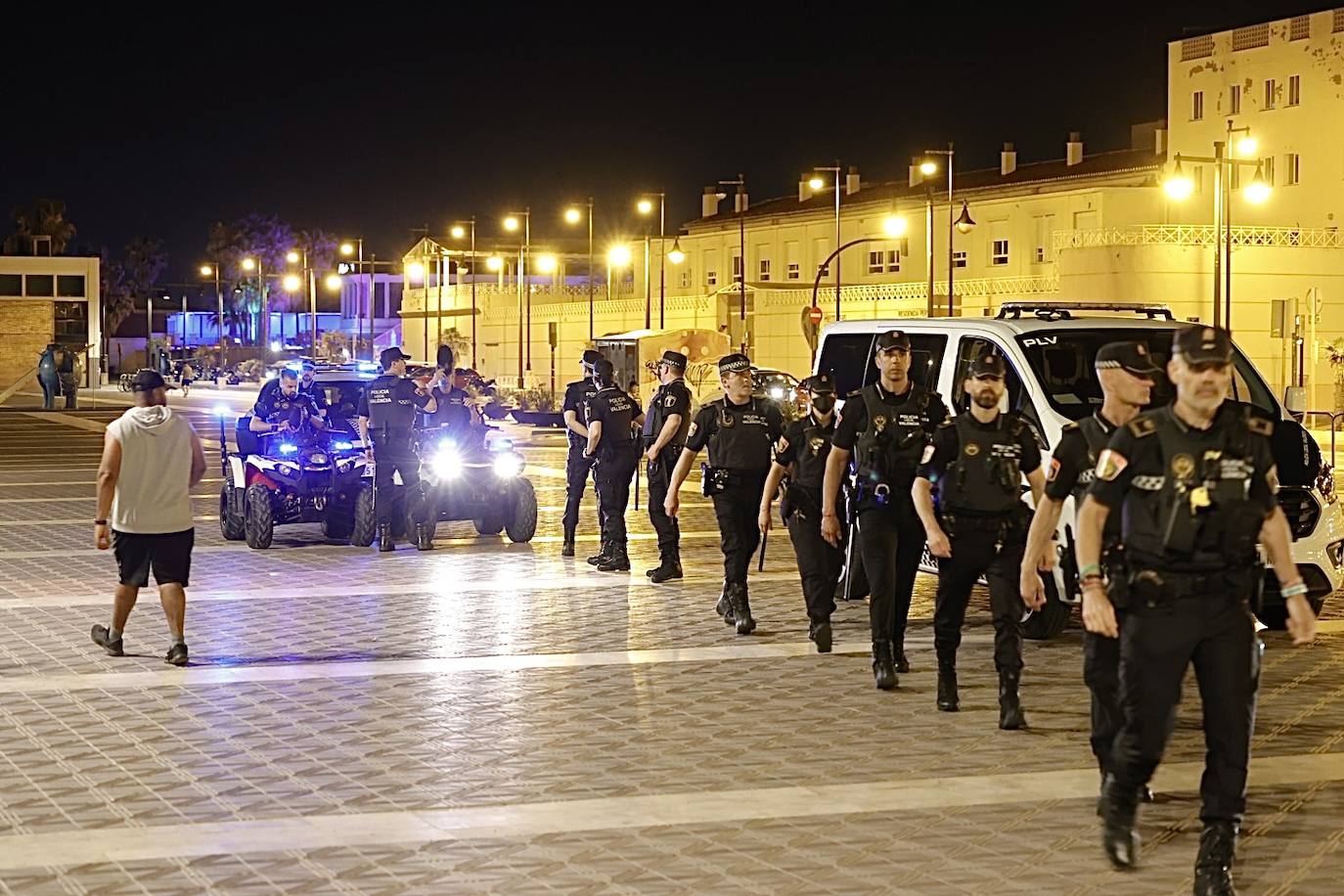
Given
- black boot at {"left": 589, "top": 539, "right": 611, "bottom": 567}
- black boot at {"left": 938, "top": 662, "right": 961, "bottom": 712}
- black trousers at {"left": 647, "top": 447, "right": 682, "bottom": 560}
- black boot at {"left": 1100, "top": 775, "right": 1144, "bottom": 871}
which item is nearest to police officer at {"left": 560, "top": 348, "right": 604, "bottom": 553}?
black boot at {"left": 589, "top": 539, "right": 611, "bottom": 567}

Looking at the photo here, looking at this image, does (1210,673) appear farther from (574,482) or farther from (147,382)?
(574,482)

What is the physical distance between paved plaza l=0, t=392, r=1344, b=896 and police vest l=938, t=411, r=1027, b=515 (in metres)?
1.09

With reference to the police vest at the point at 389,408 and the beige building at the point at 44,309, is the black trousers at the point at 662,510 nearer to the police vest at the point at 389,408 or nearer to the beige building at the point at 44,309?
the police vest at the point at 389,408

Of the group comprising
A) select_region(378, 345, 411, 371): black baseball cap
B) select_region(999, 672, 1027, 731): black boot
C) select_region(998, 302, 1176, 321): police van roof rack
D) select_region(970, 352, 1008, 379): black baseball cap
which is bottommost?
select_region(999, 672, 1027, 731): black boot

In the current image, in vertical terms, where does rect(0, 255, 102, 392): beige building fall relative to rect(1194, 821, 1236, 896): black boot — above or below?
above

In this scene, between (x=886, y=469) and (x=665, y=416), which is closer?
(x=886, y=469)

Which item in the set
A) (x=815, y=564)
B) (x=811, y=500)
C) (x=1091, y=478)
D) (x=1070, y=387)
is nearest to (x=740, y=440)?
(x=811, y=500)

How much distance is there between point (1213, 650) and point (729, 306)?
6149 cm

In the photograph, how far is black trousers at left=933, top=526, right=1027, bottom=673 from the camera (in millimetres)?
9703

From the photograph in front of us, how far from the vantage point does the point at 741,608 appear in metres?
13.0

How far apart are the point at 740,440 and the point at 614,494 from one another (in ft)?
12.3

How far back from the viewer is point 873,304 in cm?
6294

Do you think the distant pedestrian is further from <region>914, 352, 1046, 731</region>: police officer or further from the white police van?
the white police van

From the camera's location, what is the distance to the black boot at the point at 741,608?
1292 centimetres
